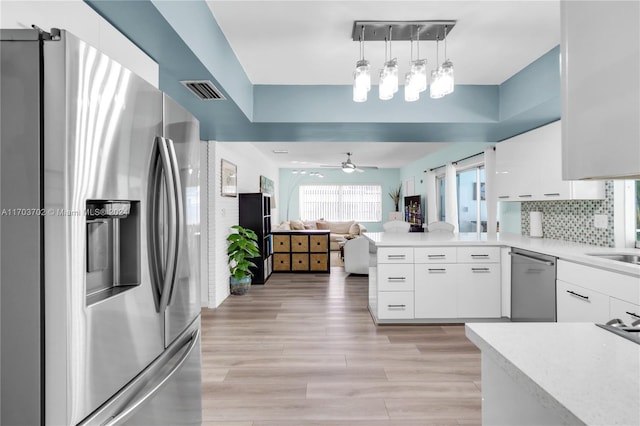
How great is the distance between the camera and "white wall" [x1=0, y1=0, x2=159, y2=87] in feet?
3.72

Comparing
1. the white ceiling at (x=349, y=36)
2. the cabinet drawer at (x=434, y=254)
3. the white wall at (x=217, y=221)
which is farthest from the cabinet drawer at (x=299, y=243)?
the white ceiling at (x=349, y=36)

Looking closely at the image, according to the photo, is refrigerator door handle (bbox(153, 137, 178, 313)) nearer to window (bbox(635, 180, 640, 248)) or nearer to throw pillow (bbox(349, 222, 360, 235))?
window (bbox(635, 180, 640, 248))

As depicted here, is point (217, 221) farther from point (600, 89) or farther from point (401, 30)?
point (600, 89)

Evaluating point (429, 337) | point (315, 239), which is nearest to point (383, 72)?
point (429, 337)

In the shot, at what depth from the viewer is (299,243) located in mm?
6988

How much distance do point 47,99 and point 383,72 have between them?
1.95 meters

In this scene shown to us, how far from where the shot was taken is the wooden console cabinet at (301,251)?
6.93 metres

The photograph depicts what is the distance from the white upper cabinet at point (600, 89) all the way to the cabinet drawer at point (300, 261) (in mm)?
6308

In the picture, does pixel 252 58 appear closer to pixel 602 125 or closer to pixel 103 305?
pixel 103 305

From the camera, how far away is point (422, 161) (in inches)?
353

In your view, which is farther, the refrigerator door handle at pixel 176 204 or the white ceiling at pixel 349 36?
the white ceiling at pixel 349 36

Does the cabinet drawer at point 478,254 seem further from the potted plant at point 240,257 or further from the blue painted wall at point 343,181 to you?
the blue painted wall at point 343,181

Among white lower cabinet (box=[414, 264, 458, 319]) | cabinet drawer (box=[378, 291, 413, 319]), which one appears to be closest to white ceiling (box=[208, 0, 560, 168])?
white lower cabinet (box=[414, 264, 458, 319])

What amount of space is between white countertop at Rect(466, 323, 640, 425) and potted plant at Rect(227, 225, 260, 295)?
4349 mm
